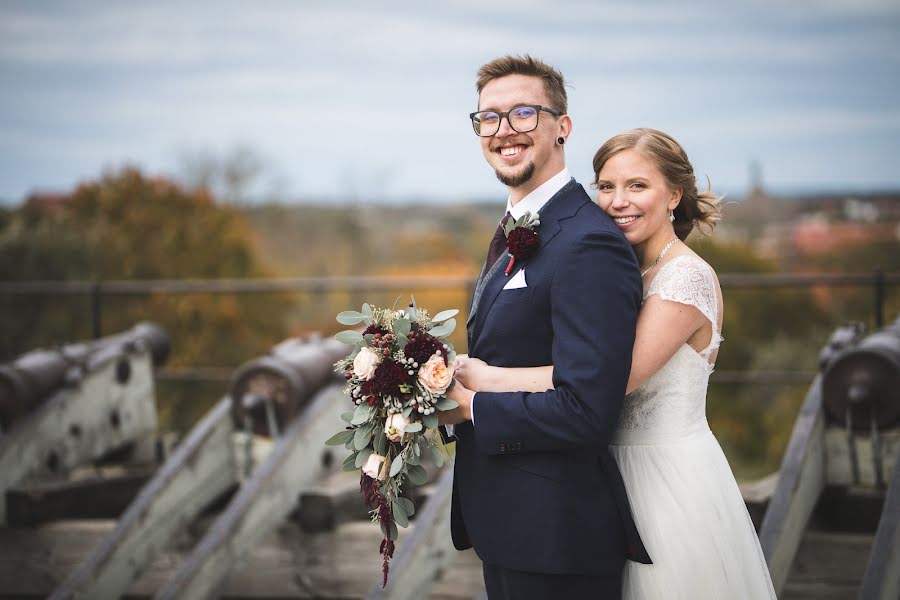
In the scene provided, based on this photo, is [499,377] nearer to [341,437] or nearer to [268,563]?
[341,437]

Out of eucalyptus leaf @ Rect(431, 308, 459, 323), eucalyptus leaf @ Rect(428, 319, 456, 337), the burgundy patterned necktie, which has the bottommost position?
eucalyptus leaf @ Rect(428, 319, 456, 337)

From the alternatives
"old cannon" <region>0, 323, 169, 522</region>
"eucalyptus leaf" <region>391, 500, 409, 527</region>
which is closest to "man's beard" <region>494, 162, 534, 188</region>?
"eucalyptus leaf" <region>391, 500, 409, 527</region>

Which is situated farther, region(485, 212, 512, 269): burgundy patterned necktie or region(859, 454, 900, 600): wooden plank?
region(859, 454, 900, 600): wooden plank

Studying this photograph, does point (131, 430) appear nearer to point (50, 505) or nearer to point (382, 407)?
point (50, 505)

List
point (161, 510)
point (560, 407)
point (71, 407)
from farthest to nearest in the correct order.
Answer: point (71, 407) → point (161, 510) → point (560, 407)

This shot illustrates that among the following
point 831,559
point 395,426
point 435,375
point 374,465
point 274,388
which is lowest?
point 831,559

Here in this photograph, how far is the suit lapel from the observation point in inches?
83.0

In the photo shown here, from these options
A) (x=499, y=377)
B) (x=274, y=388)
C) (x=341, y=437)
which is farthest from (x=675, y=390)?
(x=274, y=388)

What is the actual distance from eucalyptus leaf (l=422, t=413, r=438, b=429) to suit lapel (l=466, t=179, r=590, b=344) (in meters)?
0.26

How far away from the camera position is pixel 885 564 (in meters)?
2.85

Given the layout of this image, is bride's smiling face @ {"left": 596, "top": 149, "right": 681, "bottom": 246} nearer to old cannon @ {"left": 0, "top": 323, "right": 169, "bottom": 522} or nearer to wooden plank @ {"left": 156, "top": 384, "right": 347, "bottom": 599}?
wooden plank @ {"left": 156, "top": 384, "right": 347, "bottom": 599}

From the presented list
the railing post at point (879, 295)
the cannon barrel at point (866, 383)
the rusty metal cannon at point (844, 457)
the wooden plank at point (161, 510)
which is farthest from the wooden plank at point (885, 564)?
the wooden plank at point (161, 510)

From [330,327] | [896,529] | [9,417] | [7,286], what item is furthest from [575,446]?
[330,327]

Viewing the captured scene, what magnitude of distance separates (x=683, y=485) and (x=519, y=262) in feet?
2.06
